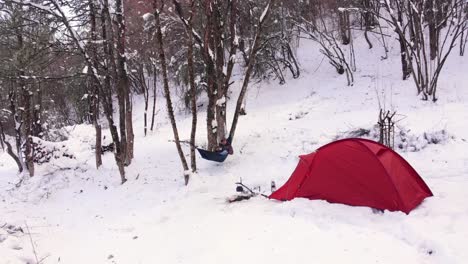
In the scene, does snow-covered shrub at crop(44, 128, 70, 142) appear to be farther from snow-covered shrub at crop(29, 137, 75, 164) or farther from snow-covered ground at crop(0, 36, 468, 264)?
snow-covered shrub at crop(29, 137, 75, 164)

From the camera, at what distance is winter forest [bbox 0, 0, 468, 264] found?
186 inches

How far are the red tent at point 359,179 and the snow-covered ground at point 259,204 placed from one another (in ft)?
0.62

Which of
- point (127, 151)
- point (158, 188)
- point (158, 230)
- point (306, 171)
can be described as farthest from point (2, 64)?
point (306, 171)

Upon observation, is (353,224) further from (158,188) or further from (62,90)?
(62,90)

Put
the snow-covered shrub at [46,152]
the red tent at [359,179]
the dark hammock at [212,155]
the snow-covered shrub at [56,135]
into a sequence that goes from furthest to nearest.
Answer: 1. the snow-covered shrub at [56,135]
2. the snow-covered shrub at [46,152]
3. the dark hammock at [212,155]
4. the red tent at [359,179]

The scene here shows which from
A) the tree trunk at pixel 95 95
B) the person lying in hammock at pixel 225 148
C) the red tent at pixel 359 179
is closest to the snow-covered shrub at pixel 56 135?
the tree trunk at pixel 95 95

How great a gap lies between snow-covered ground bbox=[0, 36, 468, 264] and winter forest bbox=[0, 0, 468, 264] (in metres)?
0.03

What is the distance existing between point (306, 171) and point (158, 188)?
147 inches

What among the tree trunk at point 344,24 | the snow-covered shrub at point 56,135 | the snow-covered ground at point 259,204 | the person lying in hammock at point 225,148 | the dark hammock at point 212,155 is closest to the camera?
the snow-covered ground at point 259,204

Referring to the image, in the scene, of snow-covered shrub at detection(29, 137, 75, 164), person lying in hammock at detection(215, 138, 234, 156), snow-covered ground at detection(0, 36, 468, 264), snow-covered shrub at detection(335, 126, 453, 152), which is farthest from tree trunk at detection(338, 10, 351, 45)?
snow-covered shrub at detection(29, 137, 75, 164)

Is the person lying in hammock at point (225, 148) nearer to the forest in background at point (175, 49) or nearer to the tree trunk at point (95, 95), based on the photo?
the forest in background at point (175, 49)

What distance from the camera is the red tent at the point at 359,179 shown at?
205 inches

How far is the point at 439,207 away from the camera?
5020mm

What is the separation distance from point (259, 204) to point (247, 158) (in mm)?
3088
